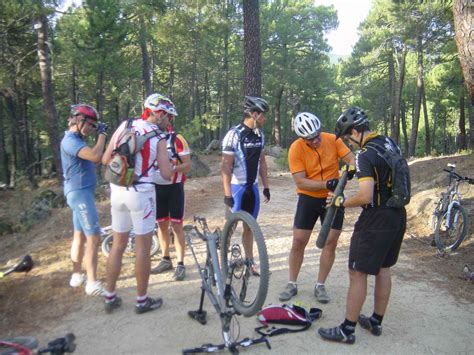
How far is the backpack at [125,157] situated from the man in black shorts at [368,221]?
6.22 ft

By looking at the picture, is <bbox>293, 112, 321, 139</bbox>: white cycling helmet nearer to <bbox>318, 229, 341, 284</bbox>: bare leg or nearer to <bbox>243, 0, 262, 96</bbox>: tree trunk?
<bbox>318, 229, 341, 284</bbox>: bare leg

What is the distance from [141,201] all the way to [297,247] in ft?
5.89

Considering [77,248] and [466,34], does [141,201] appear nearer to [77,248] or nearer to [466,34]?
[77,248]

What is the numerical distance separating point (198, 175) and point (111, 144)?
11482 mm

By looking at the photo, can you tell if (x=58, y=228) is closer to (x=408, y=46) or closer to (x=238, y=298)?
(x=238, y=298)

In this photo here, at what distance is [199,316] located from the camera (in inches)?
157

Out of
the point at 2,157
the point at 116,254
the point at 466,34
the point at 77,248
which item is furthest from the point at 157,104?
A: the point at 2,157

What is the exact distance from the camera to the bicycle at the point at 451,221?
6.25 m

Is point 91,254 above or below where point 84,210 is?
below

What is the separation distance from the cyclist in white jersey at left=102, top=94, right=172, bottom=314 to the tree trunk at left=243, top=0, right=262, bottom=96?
6.71m

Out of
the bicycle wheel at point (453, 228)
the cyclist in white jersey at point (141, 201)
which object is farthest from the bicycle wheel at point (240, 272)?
the bicycle wheel at point (453, 228)

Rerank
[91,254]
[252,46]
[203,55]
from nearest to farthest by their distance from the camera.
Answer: [91,254] < [252,46] < [203,55]

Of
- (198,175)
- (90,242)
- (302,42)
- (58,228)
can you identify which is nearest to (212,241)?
(90,242)

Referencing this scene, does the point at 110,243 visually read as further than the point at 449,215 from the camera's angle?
No
